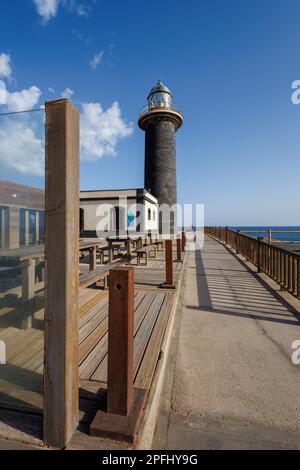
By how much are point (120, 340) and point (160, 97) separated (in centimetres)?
2377

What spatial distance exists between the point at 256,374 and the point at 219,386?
48 centimetres

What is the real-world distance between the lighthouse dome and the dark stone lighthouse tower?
1814mm

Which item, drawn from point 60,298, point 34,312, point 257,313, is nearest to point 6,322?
point 34,312

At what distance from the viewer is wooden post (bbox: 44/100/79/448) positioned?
128 cm

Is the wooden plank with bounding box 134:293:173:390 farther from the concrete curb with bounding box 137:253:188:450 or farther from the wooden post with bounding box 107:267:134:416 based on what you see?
the wooden post with bounding box 107:267:134:416

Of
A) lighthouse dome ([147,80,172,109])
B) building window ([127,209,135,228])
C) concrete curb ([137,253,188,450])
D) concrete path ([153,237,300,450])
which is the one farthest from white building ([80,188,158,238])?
concrete curb ([137,253,188,450])

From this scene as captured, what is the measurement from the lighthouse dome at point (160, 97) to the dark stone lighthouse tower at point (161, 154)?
1814 mm

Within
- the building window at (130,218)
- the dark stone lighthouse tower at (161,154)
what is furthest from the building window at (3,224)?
the dark stone lighthouse tower at (161,154)

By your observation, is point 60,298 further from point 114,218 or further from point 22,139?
point 114,218

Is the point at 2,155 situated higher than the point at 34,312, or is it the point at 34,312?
the point at 2,155

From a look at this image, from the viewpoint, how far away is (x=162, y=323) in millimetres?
3086

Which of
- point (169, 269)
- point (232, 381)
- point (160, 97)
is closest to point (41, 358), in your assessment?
point (232, 381)

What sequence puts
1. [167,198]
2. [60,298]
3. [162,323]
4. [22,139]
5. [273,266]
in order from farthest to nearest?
1. [167,198]
2. [273,266]
3. [162,323]
4. [22,139]
5. [60,298]

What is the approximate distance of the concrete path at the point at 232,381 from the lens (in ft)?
5.78
